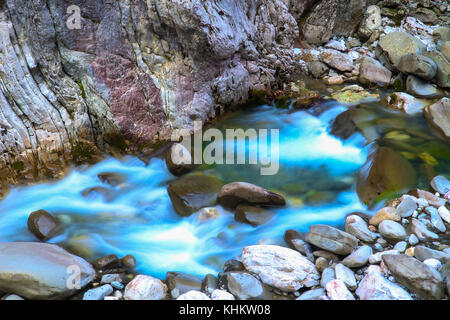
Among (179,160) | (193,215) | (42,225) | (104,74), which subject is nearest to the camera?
(42,225)

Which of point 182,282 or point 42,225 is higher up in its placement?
point 42,225

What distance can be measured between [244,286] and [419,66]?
664cm

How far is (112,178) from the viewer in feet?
16.9

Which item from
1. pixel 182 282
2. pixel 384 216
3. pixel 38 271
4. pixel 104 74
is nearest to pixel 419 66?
pixel 384 216

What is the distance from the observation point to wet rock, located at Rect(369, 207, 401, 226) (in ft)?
12.8

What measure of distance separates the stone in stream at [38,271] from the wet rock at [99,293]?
0.14 meters

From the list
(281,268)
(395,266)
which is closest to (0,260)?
(281,268)

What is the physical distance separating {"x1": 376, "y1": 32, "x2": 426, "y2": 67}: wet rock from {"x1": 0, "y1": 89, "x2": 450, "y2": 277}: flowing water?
7.87ft

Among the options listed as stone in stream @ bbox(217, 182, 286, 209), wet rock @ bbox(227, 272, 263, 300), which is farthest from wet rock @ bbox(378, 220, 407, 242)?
wet rock @ bbox(227, 272, 263, 300)

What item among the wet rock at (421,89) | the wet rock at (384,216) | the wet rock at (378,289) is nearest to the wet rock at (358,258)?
the wet rock at (378,289)

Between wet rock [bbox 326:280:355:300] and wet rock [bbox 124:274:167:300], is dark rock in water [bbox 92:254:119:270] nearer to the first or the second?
wet rock [bbox 124:274:167:300]

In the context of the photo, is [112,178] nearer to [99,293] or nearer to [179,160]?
[179,160]

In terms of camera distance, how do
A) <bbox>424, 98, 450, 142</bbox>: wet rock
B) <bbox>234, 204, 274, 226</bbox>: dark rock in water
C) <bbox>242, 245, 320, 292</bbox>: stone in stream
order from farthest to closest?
<bbox>424, 98, 450, 142</bbox>: wet rock → <bbox>234, 204, 274, 226</bbox>: dark rock in water → <bbox>242, 245, 320, 292</bbox>: stone in stream

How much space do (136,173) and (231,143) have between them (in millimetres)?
1760
